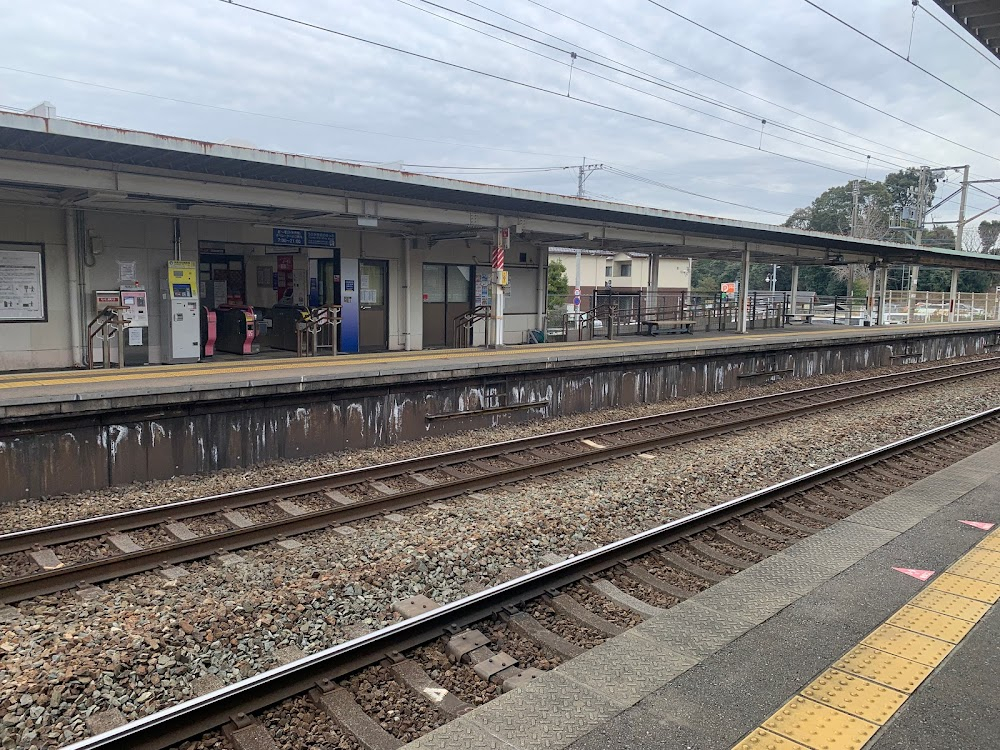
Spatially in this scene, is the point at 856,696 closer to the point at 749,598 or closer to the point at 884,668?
the point at 884,668

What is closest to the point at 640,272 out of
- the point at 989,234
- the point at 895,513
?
the point at 895,513

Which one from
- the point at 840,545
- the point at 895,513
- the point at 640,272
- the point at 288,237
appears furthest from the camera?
the point at 640,272

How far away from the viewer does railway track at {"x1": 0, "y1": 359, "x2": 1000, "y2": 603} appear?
612 centimetres

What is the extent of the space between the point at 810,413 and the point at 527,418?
226 inches

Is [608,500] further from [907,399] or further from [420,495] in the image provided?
[907,399]

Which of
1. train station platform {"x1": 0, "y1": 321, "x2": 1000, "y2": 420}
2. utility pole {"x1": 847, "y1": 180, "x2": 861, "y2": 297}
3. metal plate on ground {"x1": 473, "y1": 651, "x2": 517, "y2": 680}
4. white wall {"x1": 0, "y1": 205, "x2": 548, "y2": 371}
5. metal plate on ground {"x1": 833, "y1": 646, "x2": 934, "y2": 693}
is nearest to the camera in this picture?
metal plate on ground {"x1": 833, "y1": 646, "x2": 934, "y2": 693}

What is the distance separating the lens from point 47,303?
13.2 m

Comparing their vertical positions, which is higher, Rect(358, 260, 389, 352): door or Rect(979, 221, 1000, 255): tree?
Rect(979, 221, 1000, 255): tree

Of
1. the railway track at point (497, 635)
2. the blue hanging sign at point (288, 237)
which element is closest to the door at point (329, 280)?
the blue hanging sign at point (288, 237)

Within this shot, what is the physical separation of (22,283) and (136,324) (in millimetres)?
1970

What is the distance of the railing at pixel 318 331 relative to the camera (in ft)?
53.4

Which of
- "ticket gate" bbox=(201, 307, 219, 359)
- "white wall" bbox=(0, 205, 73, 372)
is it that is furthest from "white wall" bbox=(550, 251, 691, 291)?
Result: "white wall" bbox=(0, 205, 73, 372)

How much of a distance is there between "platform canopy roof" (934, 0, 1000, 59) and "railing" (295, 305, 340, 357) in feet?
40.1

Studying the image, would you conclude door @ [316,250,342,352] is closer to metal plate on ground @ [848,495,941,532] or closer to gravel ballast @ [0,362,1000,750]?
gravel ballast @ [0,362,1000,750]
